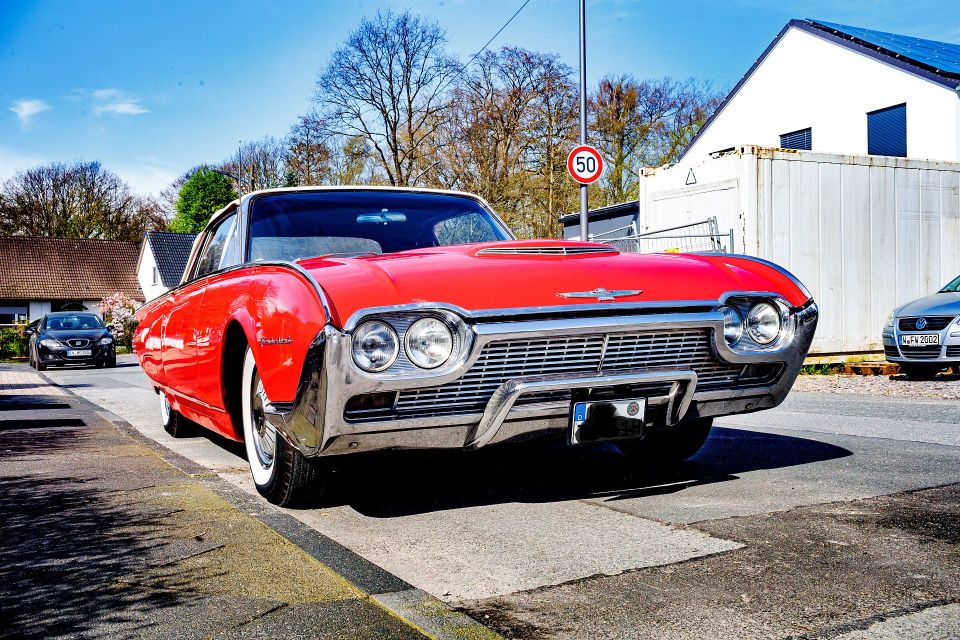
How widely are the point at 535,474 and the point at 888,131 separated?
21147 mm

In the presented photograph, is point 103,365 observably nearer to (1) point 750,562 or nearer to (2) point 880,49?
(2) point 880,49

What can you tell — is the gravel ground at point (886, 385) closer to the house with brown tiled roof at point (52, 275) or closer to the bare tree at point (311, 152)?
the bare tree at point (311, 152)

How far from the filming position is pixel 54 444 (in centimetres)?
662

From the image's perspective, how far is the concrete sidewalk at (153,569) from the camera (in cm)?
265

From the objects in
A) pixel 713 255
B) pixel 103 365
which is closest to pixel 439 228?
pixel 713 255

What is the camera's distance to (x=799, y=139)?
86.5ft

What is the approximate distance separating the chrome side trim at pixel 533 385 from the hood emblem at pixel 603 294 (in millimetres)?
311

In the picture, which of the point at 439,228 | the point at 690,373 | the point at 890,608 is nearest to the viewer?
the point at 890,608

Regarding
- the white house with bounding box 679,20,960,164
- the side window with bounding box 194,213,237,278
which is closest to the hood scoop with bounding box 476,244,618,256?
the side window with bounding box 194,213,237,278

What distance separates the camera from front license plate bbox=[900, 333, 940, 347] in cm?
1113

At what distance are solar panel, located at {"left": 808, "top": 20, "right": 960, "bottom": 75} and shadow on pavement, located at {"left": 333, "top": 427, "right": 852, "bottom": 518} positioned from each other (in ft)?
62.6

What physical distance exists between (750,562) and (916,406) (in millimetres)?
5787

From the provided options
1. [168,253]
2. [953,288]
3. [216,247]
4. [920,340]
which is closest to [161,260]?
[168,253]

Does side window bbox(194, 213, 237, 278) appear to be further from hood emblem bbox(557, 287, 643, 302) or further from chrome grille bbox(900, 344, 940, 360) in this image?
chrome grille bbox(900, 344, 940, 360)
